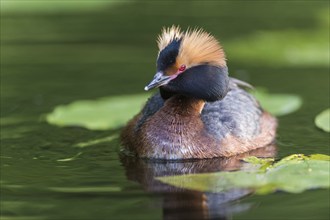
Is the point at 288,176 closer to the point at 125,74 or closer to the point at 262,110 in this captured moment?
the point at 262,110

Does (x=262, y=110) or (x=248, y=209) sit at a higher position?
(x=262, y=110)

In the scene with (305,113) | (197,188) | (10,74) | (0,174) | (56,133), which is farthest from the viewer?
A: (10,74)

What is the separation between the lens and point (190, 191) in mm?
10859

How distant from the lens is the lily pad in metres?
10.6

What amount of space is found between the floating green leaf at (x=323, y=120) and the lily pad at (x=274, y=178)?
3.00 m

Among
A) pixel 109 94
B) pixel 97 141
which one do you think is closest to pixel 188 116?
pixel 97 141

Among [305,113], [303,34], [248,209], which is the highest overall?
[303,34]

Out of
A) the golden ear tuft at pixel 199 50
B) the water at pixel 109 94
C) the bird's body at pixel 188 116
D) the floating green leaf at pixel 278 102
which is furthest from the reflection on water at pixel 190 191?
the floating green leaf at pixel 278 102

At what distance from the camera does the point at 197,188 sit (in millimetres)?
10891

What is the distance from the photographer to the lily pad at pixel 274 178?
1060 centimetres

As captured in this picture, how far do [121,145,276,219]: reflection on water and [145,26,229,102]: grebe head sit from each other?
3.06 feet

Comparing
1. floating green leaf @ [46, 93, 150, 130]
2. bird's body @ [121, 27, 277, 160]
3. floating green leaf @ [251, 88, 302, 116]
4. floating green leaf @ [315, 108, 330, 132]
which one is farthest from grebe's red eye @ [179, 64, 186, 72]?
floating green leaf @ [251, 88, 302, 116]

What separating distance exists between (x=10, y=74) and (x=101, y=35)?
3.95 metres

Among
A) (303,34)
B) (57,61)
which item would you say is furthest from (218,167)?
(303,34)
